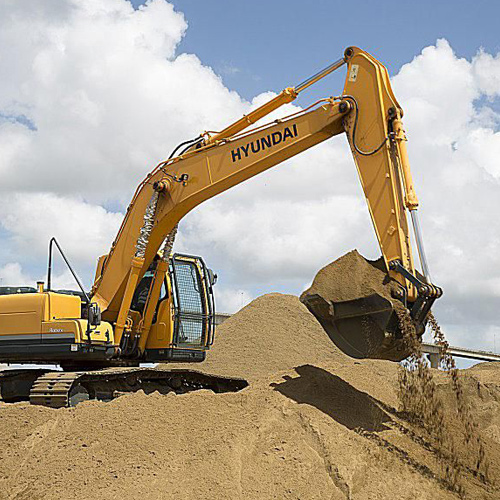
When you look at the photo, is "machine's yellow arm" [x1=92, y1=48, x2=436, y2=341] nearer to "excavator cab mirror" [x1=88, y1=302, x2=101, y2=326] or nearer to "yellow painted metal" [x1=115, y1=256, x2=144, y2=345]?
"yellow painted metal" [x1=115, y1=256, x2=144, y2=345]

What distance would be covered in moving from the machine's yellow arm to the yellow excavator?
0.02 m

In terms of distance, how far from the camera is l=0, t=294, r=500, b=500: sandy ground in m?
6.58

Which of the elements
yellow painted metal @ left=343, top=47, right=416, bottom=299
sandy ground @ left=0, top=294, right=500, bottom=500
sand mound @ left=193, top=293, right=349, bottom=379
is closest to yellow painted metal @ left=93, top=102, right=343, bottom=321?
yellow painted metal @ left=343, top=47, right=416, bottom=299

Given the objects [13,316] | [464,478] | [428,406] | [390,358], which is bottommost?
[464,478]

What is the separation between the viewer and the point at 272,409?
8023 millimetres

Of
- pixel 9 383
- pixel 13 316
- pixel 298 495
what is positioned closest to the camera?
pixel 298 495

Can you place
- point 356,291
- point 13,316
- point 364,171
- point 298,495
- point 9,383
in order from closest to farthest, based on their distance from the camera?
1. point 298,495
2. point 364,171
3. point 356,291
4. point 13,316
5. point 9,383

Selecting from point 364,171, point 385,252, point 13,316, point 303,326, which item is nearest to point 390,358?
point 385,252

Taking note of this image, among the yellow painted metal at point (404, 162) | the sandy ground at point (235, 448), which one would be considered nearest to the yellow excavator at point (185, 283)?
the yellow painted metal at point (404, 162)

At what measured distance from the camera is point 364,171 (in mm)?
8547

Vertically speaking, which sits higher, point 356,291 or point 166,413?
point 356,291

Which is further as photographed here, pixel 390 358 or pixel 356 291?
pixel 356 291

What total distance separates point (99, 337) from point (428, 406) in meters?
4.78

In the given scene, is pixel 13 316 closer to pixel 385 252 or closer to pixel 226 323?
pixel 385 252
